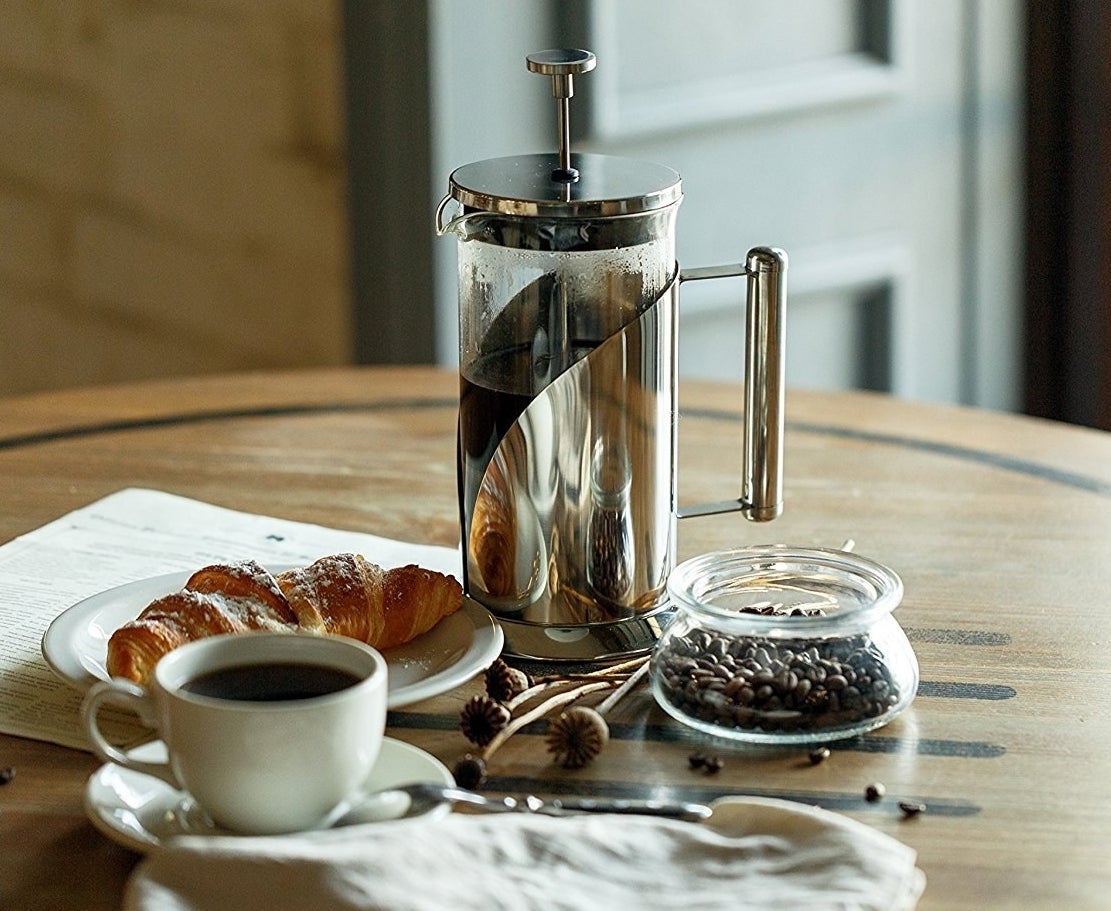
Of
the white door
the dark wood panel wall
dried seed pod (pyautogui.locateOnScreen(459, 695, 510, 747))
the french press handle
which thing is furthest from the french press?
the dark wood panel wall

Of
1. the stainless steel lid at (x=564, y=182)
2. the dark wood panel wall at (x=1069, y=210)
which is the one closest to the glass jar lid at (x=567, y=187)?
the stainless steel lid at (x=564, y=182)

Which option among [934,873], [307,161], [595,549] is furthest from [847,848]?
[307,161]

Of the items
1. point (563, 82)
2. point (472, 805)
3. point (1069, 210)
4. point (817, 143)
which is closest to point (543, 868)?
point (472, 805)

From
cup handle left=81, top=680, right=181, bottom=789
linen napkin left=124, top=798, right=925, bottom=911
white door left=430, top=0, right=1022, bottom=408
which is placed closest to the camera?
linen napkin left=124, top=798, right=925, bottom=911

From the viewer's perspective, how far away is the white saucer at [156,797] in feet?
2.50

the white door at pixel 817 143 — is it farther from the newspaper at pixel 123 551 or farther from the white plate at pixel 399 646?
the white plate at pixel 399 646

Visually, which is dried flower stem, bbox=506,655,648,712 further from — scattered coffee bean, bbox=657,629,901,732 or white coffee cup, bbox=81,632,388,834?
white coffee cup, bbox=81,632,388,834

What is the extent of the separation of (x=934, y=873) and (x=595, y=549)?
0.31 meters

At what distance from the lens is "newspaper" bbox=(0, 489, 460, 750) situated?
3.45 feet

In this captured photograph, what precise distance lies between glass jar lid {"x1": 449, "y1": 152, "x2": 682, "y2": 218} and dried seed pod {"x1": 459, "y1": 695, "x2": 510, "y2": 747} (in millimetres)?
282

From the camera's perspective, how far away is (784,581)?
1001 mm

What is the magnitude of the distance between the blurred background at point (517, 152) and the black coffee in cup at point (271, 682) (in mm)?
1578

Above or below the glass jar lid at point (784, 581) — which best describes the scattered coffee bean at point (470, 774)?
below

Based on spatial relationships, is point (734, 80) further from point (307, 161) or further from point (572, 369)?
point (572, 369)
